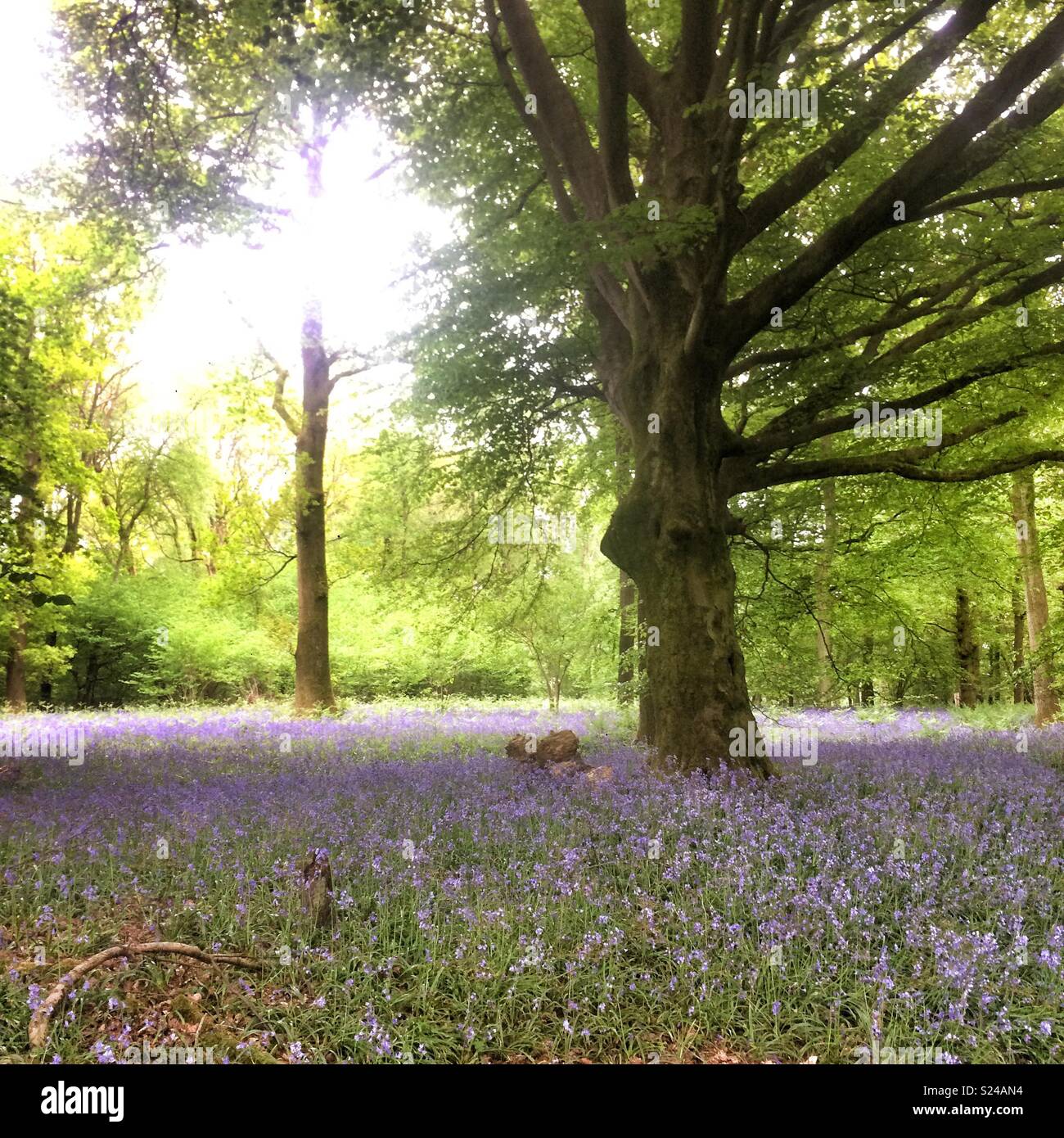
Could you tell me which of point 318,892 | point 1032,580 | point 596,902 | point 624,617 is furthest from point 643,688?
point 1032,580

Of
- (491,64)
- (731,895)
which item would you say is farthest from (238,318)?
(731,895)

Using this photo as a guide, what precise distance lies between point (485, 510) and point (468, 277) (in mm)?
4954

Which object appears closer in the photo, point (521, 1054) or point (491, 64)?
point (521, 1054)

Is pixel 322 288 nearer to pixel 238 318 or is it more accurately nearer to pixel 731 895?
pixel 238 318

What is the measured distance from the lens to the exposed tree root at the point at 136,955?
350cm

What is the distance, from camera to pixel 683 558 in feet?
27.6

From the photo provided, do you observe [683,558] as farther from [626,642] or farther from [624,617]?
[626,642]

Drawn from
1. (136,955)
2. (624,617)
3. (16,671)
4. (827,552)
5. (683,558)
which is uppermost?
(827,552)

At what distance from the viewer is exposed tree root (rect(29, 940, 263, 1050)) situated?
3.50 m

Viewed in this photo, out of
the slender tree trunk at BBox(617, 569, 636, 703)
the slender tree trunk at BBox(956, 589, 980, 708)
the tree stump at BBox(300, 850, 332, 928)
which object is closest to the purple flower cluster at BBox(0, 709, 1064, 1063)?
the tree stump at BBox(300, 850, 332, 928)

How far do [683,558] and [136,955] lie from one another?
6120 mm
